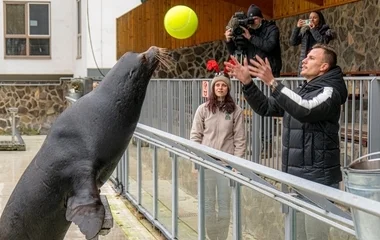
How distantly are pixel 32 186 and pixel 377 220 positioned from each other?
1.83m

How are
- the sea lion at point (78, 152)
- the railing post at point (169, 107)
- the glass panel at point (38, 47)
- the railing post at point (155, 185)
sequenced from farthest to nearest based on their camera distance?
the glass panel at point (38, 47) < the railing post at point (169, 107) < the railing post at point (155, 185) < the sea lion at point (78, 152)

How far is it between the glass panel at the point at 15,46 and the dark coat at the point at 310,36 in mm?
16527

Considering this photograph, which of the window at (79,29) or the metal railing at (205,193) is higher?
the window at (79,29)

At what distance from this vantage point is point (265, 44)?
8.67 m

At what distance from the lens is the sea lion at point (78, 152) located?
3592mm

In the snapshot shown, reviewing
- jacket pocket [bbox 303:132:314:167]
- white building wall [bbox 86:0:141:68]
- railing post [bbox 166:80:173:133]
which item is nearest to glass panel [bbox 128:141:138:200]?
railing post [bbox 166:80:173:133]

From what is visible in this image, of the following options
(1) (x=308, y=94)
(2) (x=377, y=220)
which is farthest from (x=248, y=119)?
(2) (x=377, y=220)

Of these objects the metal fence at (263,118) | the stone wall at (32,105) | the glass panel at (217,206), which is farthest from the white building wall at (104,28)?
the glass panel at (217,206)

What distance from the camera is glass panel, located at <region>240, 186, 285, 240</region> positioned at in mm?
4078

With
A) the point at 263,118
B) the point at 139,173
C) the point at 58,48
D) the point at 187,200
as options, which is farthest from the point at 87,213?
the point at 58,48

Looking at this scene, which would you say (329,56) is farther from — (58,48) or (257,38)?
(58,48)

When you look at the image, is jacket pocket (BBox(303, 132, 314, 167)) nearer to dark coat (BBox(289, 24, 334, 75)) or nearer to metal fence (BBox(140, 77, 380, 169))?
metal fence (BBox(140, 77, 380, 169))

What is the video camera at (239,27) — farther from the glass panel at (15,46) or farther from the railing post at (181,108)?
the glass panel at (15,46)

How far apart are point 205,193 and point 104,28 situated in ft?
48.6
